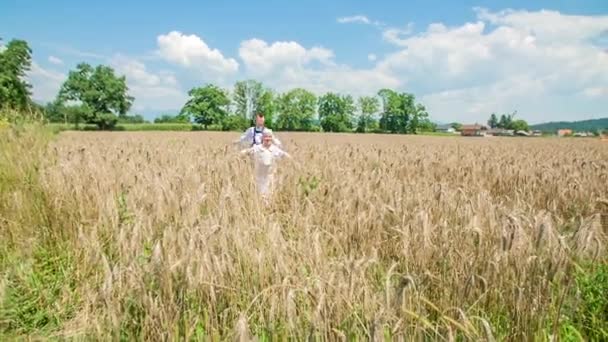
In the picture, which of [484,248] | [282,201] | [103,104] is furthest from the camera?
[103,104]

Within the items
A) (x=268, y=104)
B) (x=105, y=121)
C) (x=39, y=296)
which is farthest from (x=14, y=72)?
(x=39, y=296)

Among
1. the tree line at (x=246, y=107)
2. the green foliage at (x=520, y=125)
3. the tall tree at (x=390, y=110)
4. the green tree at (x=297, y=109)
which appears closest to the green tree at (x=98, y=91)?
the tree line at (x=246, y=107)

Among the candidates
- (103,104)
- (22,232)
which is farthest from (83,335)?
(103,104)

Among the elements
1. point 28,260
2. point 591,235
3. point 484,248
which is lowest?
point 28,260

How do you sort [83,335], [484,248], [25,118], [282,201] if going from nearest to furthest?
[83,335] → [484,248] → [282,201] → [25,118]

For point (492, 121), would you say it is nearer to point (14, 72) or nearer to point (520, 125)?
point (520, 125)

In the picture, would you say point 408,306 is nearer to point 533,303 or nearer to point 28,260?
point 533,303

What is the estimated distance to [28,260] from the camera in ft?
11.7

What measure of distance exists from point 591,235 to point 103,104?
289 ft

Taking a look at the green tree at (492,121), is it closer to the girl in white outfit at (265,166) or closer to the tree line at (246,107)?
the tree line at (246,107)

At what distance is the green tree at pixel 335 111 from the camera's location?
101 meters

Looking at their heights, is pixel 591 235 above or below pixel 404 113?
below

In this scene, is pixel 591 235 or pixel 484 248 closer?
pixel 591 235

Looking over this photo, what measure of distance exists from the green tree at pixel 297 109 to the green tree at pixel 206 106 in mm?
14956
